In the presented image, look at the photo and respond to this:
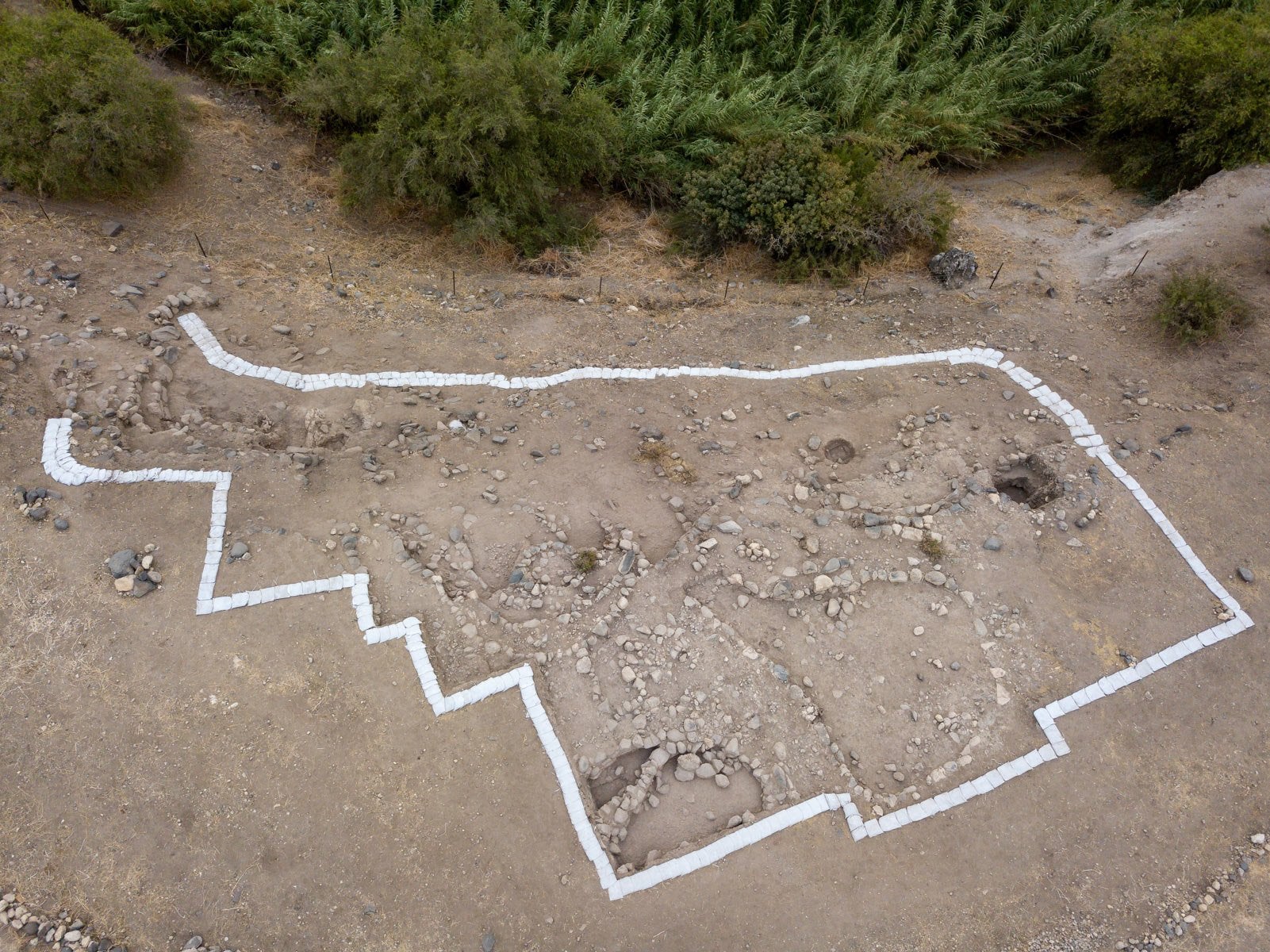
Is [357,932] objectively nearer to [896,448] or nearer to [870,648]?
[870,648]

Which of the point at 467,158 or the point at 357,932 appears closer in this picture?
the point at 357,932

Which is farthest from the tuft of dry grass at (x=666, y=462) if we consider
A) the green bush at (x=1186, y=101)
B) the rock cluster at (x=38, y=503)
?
the green bush at (x=1186, y=101)

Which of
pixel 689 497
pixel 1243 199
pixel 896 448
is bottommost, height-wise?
pixel 689 497

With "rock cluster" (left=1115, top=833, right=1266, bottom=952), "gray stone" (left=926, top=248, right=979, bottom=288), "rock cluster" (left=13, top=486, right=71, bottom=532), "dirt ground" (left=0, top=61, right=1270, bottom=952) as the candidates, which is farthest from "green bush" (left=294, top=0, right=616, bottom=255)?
Result: "rock cluster" (left=1115, top=833, right=1266, bottom=952)

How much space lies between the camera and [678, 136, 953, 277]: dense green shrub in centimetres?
1271

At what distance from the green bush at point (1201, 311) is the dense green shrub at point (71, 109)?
16.6m

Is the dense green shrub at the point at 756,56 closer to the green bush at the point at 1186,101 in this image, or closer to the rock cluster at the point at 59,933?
the green bush at the point at 1186,101

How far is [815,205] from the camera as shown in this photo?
1262cm

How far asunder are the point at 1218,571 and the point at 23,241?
17129 mm

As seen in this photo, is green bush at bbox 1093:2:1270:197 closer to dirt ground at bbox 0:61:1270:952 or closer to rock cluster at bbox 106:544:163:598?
dirt ground at bbox 0:61:1270:952

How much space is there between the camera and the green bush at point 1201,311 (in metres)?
10.8

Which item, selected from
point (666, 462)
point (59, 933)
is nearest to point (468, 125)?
point (666, 462)

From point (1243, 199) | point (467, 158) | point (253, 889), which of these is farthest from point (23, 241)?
point (1243, 199)

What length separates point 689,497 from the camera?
9281mm
